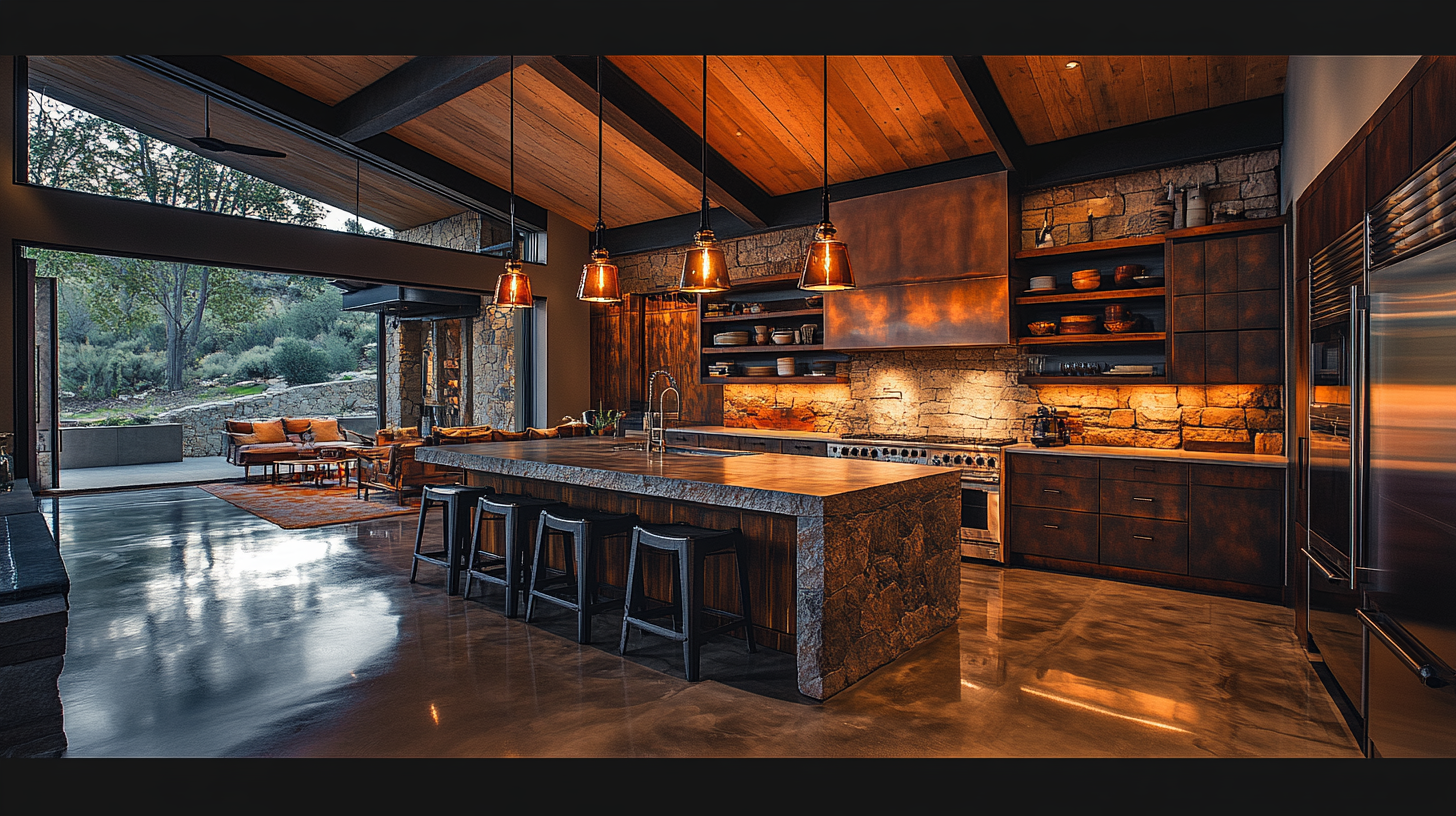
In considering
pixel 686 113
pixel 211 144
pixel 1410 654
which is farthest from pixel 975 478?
pixel 211 144

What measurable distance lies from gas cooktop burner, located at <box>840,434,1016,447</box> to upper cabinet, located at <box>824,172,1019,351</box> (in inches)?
30.8

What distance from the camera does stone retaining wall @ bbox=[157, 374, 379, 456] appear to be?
45.4 ft

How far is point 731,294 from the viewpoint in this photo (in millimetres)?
7762

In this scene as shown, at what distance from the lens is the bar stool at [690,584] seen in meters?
3.24

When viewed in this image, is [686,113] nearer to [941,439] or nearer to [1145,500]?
[941,439]

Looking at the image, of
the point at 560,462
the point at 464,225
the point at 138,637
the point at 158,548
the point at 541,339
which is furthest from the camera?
the point at 464,225

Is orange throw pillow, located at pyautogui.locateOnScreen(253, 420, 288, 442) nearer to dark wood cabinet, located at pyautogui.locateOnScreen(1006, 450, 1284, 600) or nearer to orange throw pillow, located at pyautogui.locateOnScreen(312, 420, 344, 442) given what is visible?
orange throw pillow, located at pyautogui.locateOnScreen(312, 420, 344, 442)

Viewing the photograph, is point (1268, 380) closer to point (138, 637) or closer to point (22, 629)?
point (22, 629)

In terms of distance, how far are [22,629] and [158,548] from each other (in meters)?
4.85

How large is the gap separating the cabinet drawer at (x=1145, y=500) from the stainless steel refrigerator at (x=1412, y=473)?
2.21m

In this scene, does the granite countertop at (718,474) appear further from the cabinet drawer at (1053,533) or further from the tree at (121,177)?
the tree at (121,177)

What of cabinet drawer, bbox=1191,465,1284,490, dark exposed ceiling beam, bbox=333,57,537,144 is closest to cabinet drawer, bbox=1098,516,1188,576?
cabinet drawer, bbox=1191,465,1284,490
